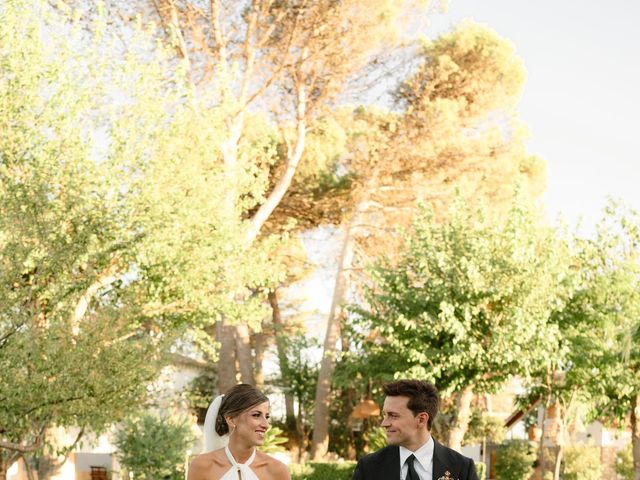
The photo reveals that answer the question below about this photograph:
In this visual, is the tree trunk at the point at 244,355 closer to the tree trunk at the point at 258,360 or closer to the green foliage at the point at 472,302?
the tree trunk at the point at 258,360

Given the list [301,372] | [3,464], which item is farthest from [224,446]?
[301,372]

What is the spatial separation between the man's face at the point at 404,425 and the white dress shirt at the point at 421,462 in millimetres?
28

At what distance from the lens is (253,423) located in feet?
19.5

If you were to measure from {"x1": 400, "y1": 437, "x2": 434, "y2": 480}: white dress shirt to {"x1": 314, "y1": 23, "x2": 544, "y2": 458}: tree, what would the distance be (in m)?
30.9

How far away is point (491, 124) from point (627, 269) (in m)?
11.2

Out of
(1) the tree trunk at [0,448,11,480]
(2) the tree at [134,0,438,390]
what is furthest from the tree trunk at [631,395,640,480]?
(1) the tree trunk at [0,448,11,480]

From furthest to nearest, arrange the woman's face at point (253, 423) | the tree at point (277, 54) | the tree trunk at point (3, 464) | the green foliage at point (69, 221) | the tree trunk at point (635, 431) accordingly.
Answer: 1. the tree at point (277, 54)
2. the tree trunk at point (635, 431)
3. the tree trunk at point (3, 464)
4. the green foliage at point (69, 221)
5. the woman's face at point (253, 423)

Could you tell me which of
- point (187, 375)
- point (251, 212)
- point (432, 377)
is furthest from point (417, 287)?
point (187, 375)

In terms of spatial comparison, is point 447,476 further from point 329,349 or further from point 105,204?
point 329,349

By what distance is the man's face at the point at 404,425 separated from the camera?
17.3 feet

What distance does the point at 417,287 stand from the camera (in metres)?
29.6

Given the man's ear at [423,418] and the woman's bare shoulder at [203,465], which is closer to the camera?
the man's ear at [423,418]

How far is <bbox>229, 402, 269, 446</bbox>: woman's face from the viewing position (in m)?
Result: 5.95

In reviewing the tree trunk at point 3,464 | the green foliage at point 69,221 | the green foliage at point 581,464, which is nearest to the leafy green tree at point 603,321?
the green foliage at point 581,464
